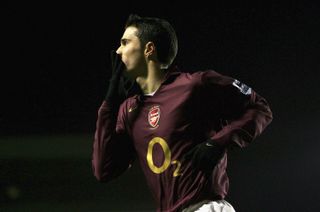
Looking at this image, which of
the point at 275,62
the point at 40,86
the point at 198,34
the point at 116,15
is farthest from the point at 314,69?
the point at 40,86

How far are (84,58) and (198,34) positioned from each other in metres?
0.57

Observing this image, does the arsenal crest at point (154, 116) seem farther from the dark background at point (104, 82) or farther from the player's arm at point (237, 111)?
the dark background at point (104, 82)

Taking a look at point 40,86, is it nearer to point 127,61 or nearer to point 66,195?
point 66,195

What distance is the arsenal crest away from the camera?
4.85 feet

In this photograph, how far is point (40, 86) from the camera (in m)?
2.83

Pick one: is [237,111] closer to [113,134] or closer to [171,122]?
[171,122]

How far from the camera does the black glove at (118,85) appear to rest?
61.1 inches

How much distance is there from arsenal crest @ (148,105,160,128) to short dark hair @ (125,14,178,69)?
0.15 m

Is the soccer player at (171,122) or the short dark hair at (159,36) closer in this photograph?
the soccer player at (171,122)

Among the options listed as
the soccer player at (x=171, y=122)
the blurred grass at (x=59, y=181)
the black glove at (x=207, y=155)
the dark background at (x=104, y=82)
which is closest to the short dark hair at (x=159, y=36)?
the soccer player at (x=171, y=122)

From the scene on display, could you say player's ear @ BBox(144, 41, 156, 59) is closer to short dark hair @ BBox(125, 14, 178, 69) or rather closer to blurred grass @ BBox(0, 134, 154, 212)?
short dark hair @ BBox(125, 14, 178, 69)

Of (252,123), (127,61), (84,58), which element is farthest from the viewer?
(84,58)

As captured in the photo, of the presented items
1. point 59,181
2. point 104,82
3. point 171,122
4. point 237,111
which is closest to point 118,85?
point 171,122

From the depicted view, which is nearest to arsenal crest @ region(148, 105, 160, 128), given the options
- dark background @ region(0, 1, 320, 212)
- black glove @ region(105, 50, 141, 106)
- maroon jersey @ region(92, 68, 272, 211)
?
maroon jersey @ region(92, 68, 272, 211)
